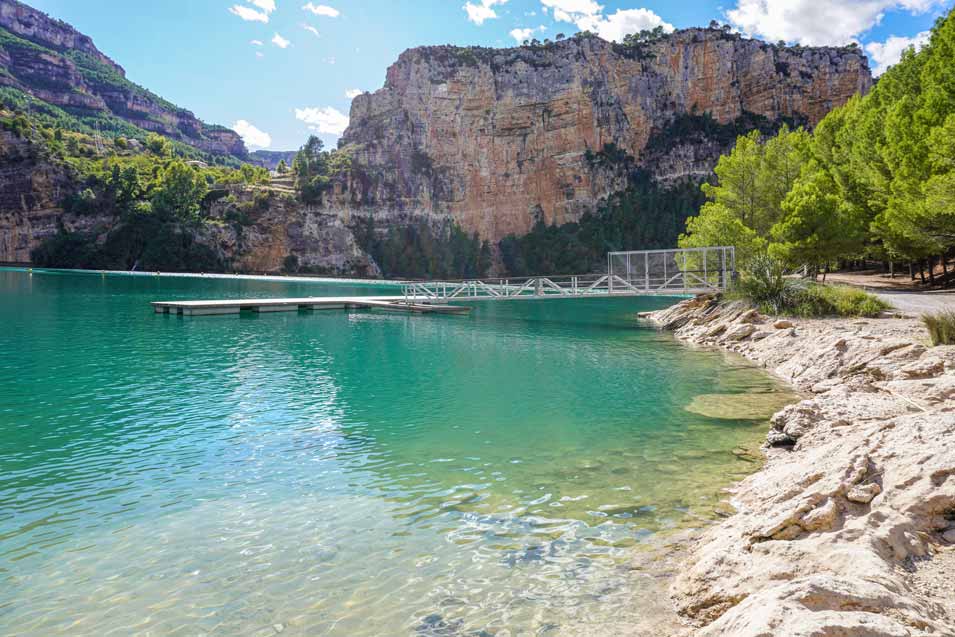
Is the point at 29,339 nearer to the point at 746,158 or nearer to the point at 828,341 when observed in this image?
the point at 828,341

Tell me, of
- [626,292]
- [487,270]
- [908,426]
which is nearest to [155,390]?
[908,426]

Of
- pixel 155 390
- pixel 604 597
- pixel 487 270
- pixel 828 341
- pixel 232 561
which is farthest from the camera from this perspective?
pixel 487 270

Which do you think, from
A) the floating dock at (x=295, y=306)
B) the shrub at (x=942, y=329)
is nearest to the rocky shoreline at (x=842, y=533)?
the shrub at (x=942, y=329)

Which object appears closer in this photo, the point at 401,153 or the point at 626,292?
the point at 626,292

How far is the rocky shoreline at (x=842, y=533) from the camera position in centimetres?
399

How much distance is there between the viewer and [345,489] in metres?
9.14

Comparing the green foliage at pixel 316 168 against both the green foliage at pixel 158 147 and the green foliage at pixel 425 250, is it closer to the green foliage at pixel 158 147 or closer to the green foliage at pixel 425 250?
the green foliage at pixel 425 250

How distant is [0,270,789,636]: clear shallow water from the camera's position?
19.6 ft

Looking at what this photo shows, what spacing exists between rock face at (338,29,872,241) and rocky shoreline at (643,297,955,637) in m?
129

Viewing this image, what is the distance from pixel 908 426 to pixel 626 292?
104 feet

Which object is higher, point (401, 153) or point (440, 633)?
point (401, 153)

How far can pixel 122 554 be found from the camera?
699 centimetres

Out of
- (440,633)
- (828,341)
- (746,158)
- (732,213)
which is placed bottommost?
(440,633)

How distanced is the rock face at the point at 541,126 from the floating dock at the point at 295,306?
9316 centimetres
